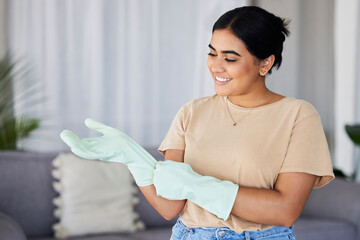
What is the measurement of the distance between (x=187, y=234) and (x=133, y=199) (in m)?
1.39

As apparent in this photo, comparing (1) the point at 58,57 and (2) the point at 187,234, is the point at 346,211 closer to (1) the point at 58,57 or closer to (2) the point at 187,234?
(2) the point at 187,234

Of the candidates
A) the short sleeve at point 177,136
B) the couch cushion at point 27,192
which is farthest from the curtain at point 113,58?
the short sleeve at point 177,136

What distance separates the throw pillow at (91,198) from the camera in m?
2.39

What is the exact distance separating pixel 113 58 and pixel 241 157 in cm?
227

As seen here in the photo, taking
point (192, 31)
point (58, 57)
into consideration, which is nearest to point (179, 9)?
point (192, 31)

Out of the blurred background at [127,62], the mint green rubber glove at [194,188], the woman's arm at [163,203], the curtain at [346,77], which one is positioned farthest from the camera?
the curtain at [346,77]

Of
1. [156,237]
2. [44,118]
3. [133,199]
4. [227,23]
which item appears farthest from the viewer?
[44,118]

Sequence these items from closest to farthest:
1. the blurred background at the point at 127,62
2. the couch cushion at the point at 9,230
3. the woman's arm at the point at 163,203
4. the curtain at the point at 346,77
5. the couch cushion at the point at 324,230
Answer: the woman's arm at the point at 163,203
the couch cushion at the point at 9,230
the couch cushion at the point at 324,230
the blurred background at the point at 127,62
the curtain at the point at 346,77

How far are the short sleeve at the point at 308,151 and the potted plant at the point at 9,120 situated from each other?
214 cm

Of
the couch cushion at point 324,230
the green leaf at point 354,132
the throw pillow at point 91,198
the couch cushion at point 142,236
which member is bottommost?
the couch cushion at point 324,230

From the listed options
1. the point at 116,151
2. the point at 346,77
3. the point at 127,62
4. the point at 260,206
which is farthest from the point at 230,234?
the point at 346,77

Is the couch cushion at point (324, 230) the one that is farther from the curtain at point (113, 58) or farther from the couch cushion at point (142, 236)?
the curtain at point (113, 58)

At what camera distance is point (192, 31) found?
11.3ft

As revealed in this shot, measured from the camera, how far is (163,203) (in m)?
1.20
